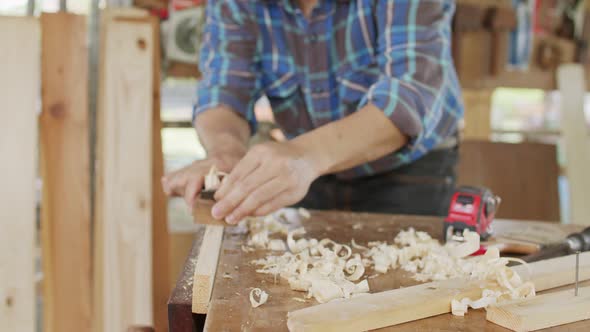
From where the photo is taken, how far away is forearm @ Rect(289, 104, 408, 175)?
133 centimetres

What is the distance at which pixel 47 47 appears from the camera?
1963 millimetres

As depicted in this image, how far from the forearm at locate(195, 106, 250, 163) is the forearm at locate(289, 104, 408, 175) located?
0.27 m

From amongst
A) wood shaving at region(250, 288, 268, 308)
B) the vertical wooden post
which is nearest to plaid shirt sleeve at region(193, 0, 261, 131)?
wood shaving at region(250, 288, 268, 308)

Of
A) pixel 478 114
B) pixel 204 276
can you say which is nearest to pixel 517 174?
pixel 478 114

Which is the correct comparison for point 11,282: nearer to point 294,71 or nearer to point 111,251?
point 111,251

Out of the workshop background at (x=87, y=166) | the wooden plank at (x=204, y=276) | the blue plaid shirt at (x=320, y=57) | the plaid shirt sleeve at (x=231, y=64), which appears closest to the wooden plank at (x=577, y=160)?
the workshop background at (x=87, y=166)

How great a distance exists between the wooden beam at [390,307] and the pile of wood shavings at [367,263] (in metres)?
0.02

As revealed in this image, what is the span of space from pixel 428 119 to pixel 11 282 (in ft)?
4.06

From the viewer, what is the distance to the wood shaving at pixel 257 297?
916 millimetres

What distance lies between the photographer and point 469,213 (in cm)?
129

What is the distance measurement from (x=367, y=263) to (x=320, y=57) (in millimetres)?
758

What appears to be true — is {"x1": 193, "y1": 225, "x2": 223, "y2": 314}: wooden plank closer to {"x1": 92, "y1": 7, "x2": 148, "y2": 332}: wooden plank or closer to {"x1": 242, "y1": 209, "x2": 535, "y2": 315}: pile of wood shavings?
{"x1": 242, "y1": 209, "x2": 535, "y2": 315}: pile of wood shavings

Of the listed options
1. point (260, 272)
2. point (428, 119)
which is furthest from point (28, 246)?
point (428, 119)

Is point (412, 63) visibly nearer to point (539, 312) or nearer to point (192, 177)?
point (192, 177)
